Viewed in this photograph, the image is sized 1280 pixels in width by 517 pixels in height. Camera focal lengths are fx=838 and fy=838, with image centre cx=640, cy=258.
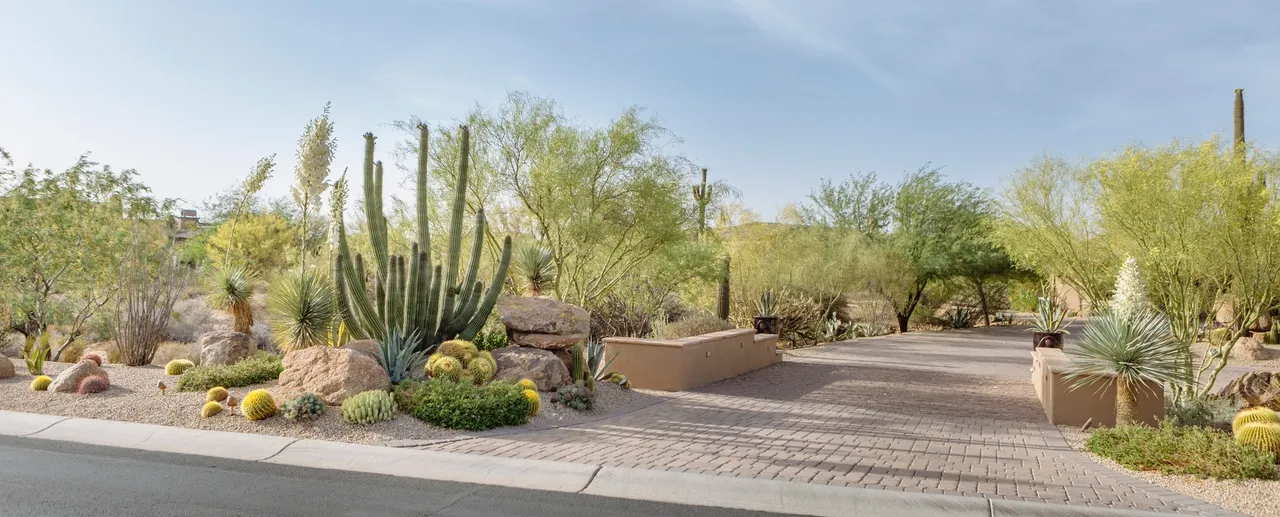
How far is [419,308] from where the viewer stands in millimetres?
12336

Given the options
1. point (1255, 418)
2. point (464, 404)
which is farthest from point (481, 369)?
point (1255, 418)

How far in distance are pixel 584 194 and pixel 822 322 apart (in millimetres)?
11126

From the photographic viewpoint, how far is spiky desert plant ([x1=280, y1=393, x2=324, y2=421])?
8.91m

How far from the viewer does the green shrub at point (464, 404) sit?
904cm

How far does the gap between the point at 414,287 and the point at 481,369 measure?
2.05 metres

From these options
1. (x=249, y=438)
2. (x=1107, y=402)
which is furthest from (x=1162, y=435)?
(x=249, y=438)

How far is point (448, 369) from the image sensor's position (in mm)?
10438

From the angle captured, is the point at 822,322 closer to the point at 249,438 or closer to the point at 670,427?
the point at 670,427

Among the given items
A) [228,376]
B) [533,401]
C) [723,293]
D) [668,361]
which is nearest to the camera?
[533,401]

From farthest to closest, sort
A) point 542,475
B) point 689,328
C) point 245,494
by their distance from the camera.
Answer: point 689,328 < point 542,475 < point 245,494

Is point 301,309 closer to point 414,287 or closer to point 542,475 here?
point 414,287

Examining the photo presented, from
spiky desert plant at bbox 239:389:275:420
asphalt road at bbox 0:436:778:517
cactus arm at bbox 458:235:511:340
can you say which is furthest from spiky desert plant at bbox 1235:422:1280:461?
spiky desert plant at bbox 239:389:275:420

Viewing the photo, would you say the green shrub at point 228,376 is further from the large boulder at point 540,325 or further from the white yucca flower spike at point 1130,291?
the white yucca flower spike at point 1130,291

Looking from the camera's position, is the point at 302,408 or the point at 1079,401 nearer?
the point at 302,408
